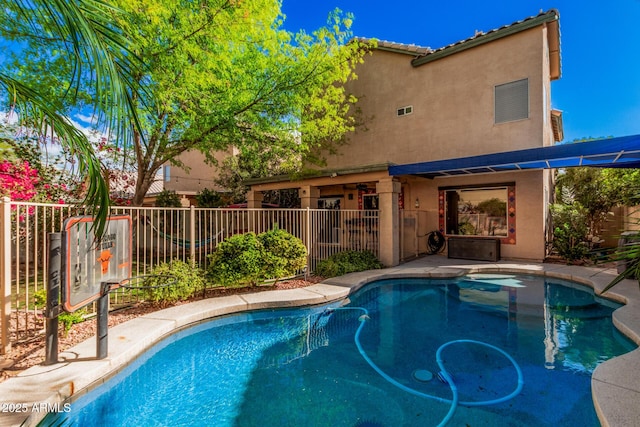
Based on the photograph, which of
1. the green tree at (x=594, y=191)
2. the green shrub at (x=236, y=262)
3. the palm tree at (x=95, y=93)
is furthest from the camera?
the green tree at (x=594, y=191)

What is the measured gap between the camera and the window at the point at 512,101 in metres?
10.3

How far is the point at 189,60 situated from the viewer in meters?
7.03

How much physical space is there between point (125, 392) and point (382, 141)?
42.6 feet

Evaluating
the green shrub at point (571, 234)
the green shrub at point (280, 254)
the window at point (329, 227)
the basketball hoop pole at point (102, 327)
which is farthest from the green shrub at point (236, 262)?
the green shrub at point (571, 234)

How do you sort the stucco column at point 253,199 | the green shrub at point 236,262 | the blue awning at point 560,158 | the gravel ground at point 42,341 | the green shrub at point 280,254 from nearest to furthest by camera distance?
the gravel ground at point 42,341 < the green shrub at point 236,262 < the blue awning at point 560,158 < the green shrub at point 280,254 < the stucco column at point 253,199

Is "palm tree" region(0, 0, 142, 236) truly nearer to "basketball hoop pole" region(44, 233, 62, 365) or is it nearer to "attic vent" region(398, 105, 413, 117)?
"basketball hoop pole" region(44, 233, 62, 365)

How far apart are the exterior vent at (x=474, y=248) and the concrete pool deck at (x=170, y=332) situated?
8.15 ft

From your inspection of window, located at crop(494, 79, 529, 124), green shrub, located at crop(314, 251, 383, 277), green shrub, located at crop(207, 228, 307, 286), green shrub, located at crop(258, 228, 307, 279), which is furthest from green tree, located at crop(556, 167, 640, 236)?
green shrub, located at crop(207, 228, 307, 286)

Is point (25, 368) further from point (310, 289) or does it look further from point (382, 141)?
point (382, 141)

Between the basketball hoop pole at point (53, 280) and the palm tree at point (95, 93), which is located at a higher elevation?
the palm tree at point (95, 93)

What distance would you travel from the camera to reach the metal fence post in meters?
3.66

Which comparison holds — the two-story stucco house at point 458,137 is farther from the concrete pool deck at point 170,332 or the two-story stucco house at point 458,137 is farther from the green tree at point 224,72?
the green tree at point 224,72

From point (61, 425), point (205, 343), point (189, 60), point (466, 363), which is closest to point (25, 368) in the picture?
point (61, 425)

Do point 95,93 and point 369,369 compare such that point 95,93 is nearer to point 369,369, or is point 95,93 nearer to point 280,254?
point 369,369
